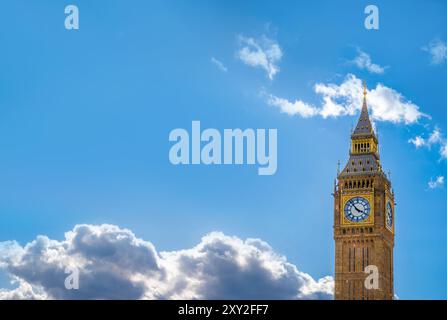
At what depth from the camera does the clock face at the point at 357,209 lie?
171 metres

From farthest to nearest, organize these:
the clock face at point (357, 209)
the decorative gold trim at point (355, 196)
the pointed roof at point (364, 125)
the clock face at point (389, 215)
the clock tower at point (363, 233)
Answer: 1. the pointed roof at point (364, 125)
2. the clock face at point (389, 215)
3. the clock face at point (357, 209)
4. the decorative gold trim at point (355, 196)
5. the clock tower at point (363, 233)

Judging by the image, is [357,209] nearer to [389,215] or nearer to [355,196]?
[355,196]

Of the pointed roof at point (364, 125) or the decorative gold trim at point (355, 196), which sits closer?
the decorative gold trim at point (355, 196)

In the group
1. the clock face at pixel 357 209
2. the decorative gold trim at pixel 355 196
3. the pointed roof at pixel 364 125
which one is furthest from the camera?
the pointed roof at pixel 364 125

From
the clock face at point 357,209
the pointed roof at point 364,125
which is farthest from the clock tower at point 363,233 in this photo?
the pointed roof at point 364,125

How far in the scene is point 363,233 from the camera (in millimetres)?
170625

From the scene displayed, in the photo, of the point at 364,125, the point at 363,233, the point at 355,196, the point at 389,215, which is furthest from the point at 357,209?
the point at 364,125

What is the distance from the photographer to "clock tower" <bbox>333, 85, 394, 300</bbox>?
169 metres

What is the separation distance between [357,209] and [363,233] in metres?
4.18

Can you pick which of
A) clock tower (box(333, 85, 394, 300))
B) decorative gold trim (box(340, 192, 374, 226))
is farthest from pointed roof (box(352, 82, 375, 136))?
decorative gold trim (box(340, 192, 374, 226))

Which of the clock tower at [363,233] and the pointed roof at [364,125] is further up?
the pointed roof at [364,125]

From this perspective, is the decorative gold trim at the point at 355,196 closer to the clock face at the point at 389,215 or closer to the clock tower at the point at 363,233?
the clock tower at the point at 363,233
